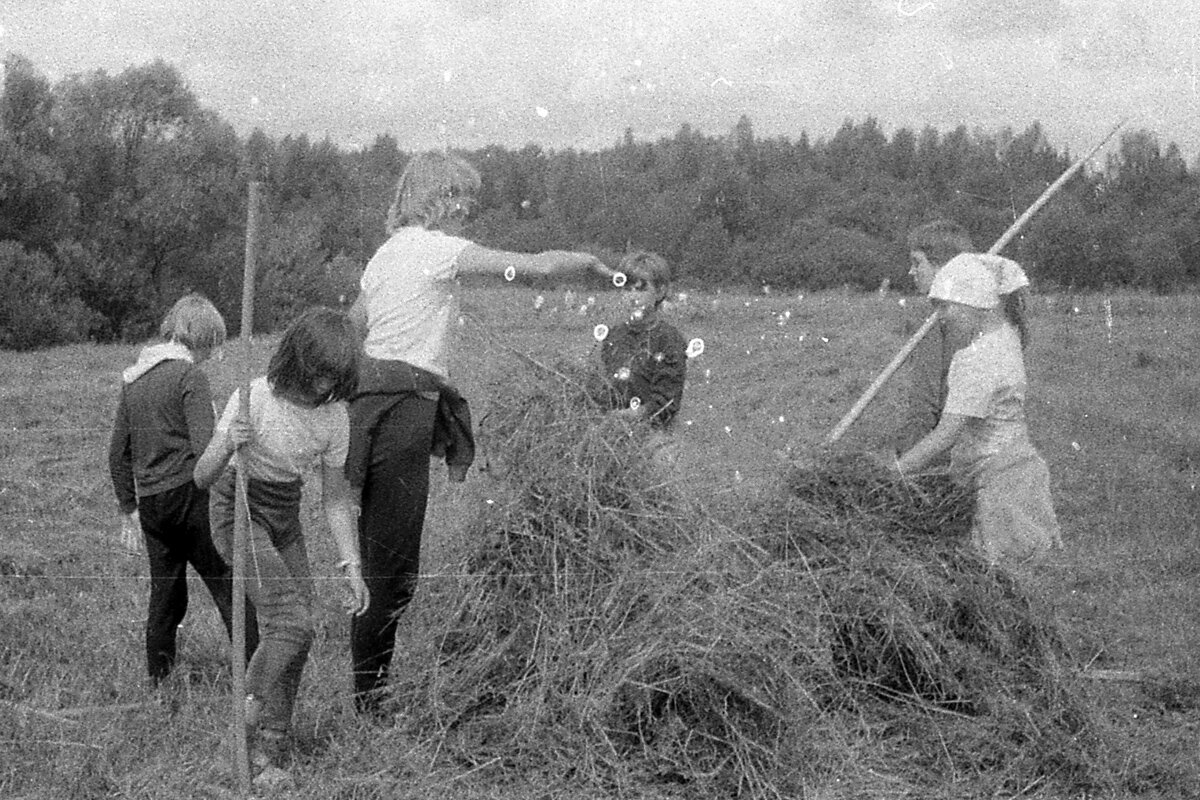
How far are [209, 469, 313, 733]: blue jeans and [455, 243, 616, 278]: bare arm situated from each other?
93 centimetres

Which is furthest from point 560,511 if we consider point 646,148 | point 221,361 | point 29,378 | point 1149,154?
point 29,378

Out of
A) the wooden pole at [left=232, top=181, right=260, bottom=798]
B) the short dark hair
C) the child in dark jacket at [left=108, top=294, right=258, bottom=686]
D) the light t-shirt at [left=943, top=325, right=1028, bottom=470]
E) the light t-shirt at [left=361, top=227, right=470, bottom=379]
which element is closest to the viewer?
the wooden pole at [left=232, top=181, right=260, bottom=798]

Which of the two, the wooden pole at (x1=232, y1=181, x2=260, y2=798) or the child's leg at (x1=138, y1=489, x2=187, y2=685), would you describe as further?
the child's leg at (x1=138, y1=489, x2=187, y2=685)

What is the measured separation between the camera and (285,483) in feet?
14.5

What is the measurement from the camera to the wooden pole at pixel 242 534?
3953 millimetres

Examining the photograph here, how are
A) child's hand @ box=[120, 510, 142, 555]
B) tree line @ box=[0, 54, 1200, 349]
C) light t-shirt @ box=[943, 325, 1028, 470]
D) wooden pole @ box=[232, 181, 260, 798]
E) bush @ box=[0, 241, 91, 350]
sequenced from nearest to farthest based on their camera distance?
wooden pole @ box=[232, 181, 260, 798] < light t-shirt @ box=[943, 325, 1028, 470] < child's hand @ box=[120, 510, 142, 555] < tree line @ box=[0, 54, 1200, 349] < bush @ box=[0, 241, 91, 350]

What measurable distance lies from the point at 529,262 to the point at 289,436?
3.08ft

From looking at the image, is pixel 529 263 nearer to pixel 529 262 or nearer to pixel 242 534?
pixel 529 262

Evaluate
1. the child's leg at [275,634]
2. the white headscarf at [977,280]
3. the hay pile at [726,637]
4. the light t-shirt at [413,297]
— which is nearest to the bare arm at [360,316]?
the light t-shirt at [413,297]

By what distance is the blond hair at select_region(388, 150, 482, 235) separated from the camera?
4659 millimetres

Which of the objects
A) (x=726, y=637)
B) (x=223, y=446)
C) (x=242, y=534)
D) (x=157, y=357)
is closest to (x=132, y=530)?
(x=157, y=357)

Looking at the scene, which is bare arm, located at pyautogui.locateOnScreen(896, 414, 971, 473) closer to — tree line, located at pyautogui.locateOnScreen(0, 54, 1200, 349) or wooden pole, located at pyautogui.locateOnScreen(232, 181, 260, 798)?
tree line, located at pyautogui.locateOnScreen(0, 54, 1200, 349)

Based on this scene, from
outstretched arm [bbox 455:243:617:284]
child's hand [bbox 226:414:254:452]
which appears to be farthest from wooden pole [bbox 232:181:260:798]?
outstretched arm [bbox 455:243:617:284]

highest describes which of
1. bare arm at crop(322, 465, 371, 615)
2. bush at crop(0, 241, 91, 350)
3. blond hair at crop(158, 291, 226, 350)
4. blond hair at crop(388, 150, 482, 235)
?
blond hair at crop(388, 150, 482, 235)
